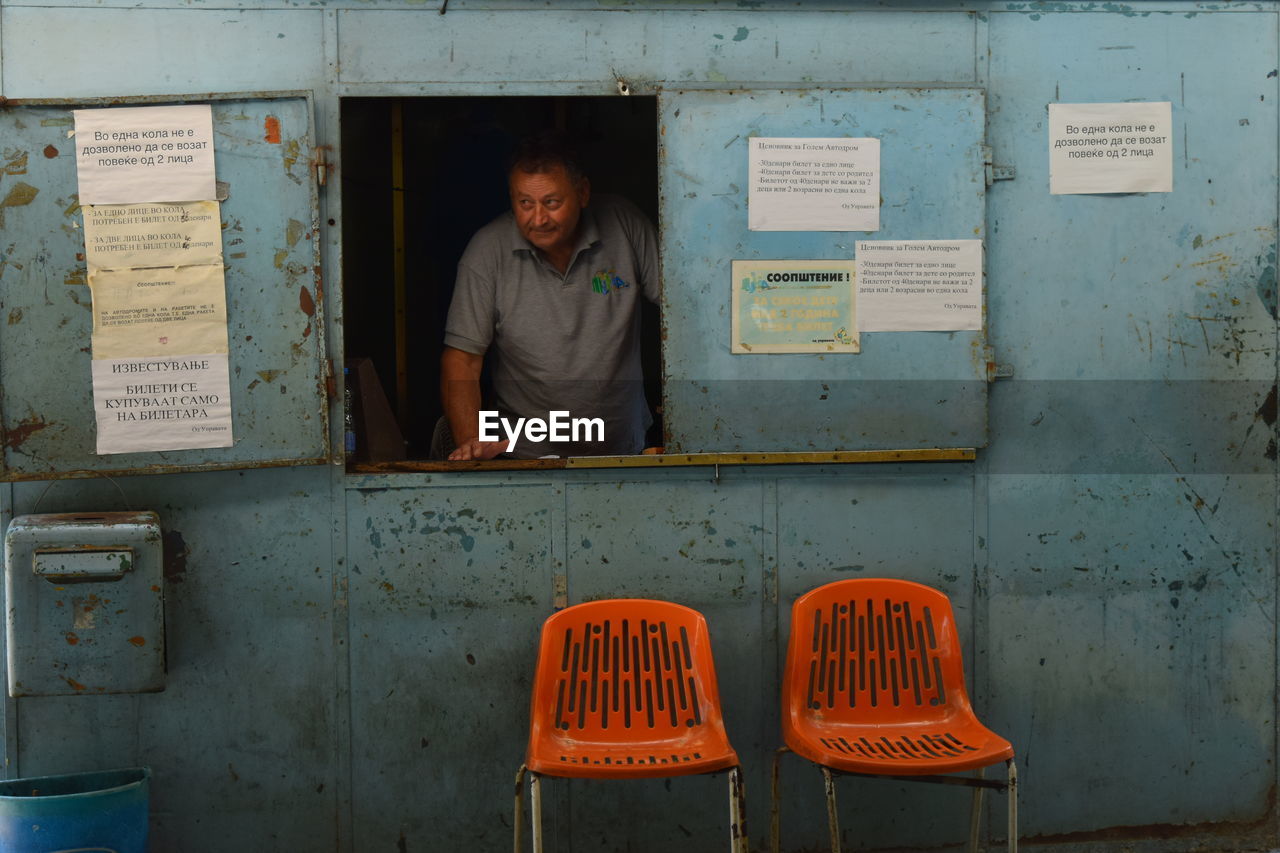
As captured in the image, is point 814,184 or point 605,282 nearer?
point 814,184

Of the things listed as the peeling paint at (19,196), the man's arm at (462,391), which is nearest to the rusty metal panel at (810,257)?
the man's arm at (462,391)

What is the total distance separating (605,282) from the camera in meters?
3.35

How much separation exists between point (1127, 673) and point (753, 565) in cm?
120

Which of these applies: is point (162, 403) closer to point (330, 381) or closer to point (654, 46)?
point (330, 381)

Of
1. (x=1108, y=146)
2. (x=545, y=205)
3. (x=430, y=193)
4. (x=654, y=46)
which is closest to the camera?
(x=654, y=46)

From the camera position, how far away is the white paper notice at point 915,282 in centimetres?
306

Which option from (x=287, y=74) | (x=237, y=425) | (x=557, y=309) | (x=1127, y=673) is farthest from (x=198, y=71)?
(x=1127, y=673)

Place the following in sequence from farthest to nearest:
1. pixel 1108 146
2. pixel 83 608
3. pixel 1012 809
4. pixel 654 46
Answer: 1. pixel 1108 146
2. pixel 654 46
3. pixel 83 608
4. pixel 1012 809

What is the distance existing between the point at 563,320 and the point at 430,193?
4.36 ft

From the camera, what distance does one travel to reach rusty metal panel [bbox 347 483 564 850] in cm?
304

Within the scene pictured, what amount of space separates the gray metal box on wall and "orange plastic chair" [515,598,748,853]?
106cm

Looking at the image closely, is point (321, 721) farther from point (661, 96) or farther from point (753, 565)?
point (661, 96)

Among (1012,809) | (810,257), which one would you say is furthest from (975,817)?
(810,257)

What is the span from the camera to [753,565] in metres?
3.11
